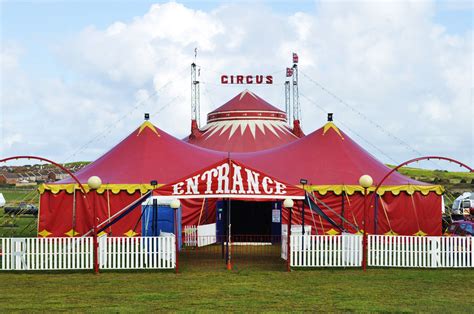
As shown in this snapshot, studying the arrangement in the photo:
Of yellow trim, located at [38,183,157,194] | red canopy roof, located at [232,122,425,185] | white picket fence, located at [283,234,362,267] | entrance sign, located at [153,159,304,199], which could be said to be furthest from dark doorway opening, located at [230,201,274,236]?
white picket fence, located at [283,234,362,267]

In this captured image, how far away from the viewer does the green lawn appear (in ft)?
38.3

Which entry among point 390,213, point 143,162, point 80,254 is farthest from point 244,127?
point 80,254

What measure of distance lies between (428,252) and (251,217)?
918 centimetres

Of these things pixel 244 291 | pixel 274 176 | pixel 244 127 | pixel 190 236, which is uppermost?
pixel 244 127

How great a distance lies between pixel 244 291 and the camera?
13.2 m

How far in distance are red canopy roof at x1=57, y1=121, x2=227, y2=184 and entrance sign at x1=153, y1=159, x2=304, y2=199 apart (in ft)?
24.3

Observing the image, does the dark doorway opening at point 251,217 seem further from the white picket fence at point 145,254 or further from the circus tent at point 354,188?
the white picket fence at point 145,254

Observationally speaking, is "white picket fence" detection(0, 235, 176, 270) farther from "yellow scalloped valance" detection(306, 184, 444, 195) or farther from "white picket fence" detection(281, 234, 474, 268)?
"yellow scalloped valance" detection(306, 184, 444, 195)

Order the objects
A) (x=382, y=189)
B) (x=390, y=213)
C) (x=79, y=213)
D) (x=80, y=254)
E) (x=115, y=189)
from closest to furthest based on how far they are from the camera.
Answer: (x=80, y=254)
(x=115, y=189)
(x=79, y=213)
(x=382, y=189)
(x=390, y=213)

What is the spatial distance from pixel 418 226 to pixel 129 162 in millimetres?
9439

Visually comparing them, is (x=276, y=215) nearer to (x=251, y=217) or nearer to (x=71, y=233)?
(x=251, y=217)

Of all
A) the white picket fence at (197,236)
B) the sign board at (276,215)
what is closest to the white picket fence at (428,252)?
the sign board at (276,215)

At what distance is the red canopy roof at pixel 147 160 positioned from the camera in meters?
24.4

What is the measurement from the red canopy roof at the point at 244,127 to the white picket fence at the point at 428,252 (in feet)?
49.2
